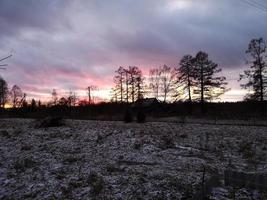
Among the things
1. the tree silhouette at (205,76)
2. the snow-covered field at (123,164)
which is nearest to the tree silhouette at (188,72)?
the tree silhouette at (205,76)

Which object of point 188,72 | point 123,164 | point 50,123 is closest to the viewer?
point 123,164

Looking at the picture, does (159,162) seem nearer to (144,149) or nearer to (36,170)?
(144,149)

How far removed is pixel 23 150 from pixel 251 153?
11171 millimetres

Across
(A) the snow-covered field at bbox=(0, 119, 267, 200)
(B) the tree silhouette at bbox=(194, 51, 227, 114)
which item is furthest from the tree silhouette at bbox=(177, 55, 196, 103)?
(A) the snow-covered field at bbox=(0, 119, 267, 200)

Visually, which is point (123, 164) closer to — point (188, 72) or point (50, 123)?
point (50, 123)

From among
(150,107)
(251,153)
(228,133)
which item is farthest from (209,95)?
(251,153)

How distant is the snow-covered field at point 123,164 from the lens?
9477 millimetres

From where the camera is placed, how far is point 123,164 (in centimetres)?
1309

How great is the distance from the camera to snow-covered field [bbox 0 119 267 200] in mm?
9477

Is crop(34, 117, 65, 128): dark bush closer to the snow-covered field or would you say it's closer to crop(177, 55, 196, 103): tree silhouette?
the snow-covered field

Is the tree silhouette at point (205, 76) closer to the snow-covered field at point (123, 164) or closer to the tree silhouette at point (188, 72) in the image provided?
the tree silhouette at point (188, 72)

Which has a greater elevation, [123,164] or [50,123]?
Answer: [50,123]

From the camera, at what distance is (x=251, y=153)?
1505 cm

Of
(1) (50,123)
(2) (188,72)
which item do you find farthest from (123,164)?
(2) (188,72)
